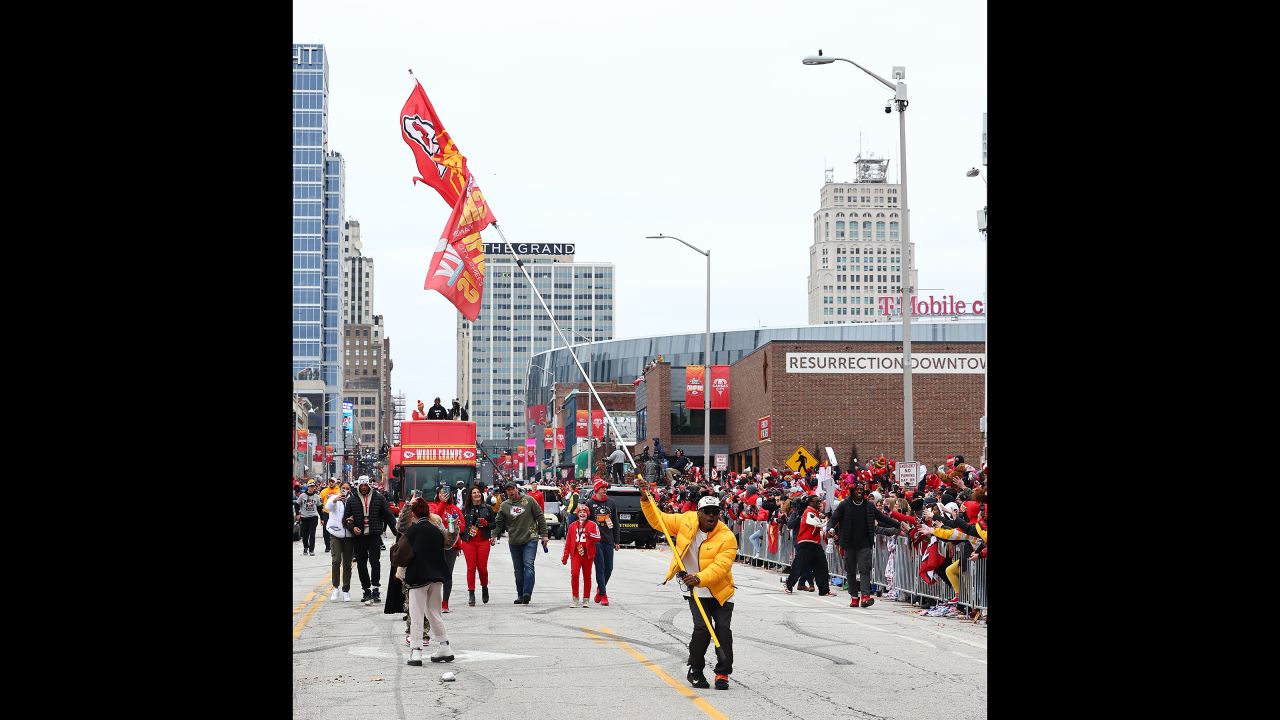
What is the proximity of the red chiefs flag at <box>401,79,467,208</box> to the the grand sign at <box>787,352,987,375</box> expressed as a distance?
3975 cm

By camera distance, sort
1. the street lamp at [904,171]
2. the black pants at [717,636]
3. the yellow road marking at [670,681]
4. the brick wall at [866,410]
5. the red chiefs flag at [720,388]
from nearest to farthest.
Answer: the yellow road marking at [670,681]
the black pants at [717,636]
the street lamp at [904,171]
the brick wall at [866,410]
the red chiefs flag at [720,388]

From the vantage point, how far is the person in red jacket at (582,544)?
20.3 metres

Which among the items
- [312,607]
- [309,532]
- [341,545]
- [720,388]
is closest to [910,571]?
[341,545]

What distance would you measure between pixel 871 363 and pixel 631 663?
4424 cm

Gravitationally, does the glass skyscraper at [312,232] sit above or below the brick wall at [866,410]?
above

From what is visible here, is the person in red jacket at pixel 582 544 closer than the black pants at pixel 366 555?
Yes

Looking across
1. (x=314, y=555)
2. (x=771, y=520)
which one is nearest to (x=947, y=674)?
(x=771, y=520)

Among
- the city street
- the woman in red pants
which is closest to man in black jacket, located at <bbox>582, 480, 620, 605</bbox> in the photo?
the city street

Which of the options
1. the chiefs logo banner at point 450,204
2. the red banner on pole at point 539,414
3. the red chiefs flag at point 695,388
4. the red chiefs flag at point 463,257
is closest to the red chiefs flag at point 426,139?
the chiefs logo banner at point 450,204

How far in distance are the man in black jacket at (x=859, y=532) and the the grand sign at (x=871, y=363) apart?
34971 mm

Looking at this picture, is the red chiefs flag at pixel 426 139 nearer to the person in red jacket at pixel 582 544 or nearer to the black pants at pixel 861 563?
the person in red jacket at pixel 582 544
